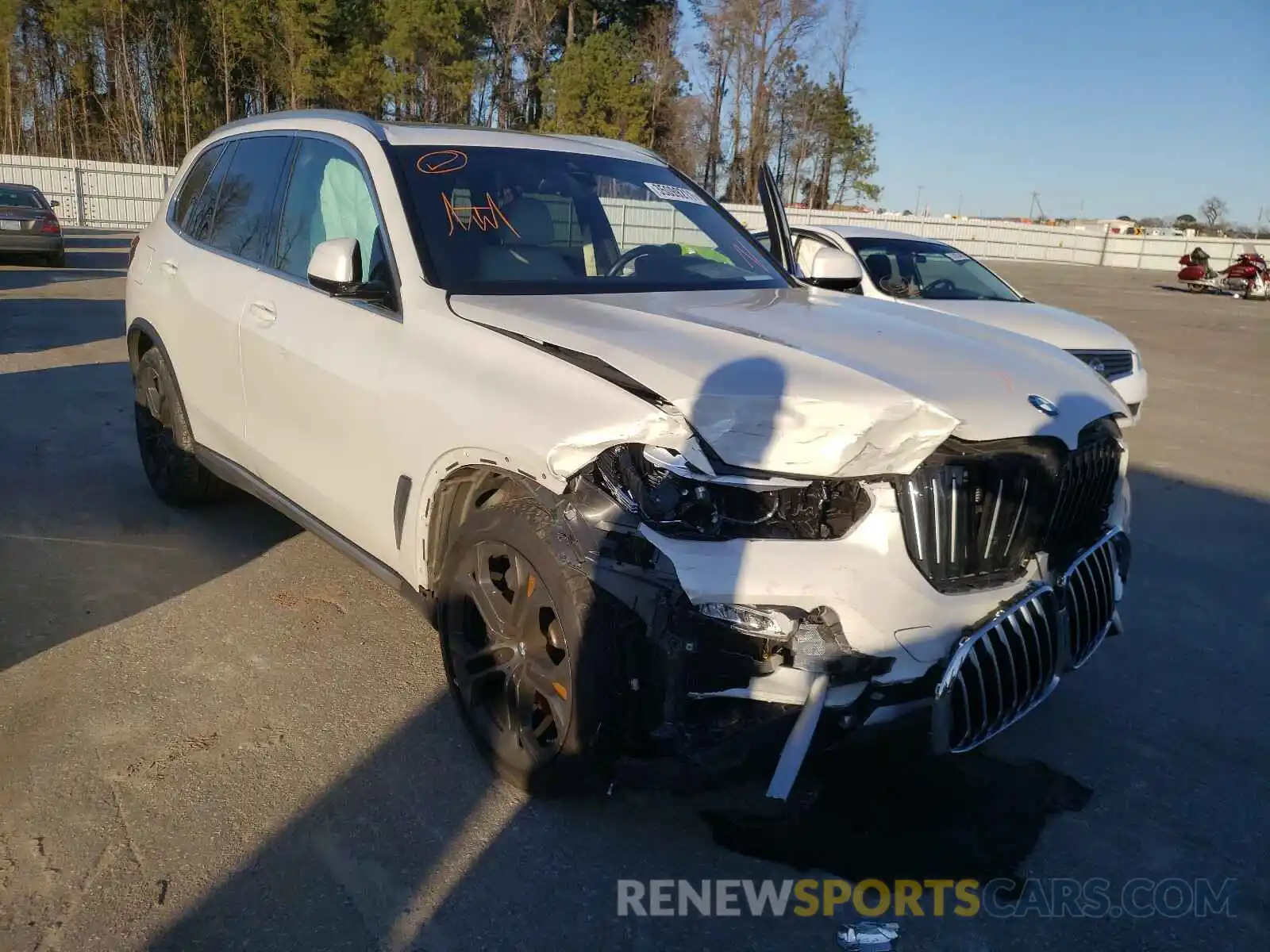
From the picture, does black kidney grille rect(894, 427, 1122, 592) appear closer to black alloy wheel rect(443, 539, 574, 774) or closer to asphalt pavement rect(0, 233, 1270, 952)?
asphalt pavement rect(0, 233, 1270, 952)

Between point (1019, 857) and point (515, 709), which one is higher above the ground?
point (515, 709)

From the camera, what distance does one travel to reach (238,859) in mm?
2730

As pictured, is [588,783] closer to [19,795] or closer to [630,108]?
[19,795]

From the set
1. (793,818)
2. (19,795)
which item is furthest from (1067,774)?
(19,795)

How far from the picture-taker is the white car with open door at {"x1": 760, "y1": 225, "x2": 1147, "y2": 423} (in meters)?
8.06

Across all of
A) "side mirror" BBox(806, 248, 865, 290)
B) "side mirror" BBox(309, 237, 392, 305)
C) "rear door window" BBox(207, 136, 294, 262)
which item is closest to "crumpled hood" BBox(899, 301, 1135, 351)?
"side mirror" BBox(806, 248, 865, 290)

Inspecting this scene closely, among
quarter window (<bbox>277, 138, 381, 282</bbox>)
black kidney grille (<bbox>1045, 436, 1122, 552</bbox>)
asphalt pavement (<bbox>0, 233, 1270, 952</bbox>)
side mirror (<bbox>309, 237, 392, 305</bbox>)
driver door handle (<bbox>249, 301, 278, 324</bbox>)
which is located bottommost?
asphalt pavement (<bbox>0, 233, 1270, 952</bbox>)

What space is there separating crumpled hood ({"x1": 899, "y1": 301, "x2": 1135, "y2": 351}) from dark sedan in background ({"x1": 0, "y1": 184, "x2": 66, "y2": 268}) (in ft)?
53.9

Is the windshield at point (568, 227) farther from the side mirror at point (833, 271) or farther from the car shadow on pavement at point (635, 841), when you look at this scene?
Answer: the car shadow on pavement at point (635, 841)

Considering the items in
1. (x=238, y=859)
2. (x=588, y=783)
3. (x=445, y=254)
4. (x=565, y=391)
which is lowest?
(x=238, y=859)

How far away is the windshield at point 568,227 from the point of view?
11.6 ft

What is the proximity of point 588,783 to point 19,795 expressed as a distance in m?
1.68

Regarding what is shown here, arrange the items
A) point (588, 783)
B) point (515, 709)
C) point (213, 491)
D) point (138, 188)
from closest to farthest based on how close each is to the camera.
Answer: point (588, 783) < point (515, 709) < point (213, 491) < point (138, 188)

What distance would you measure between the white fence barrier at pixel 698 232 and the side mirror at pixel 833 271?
0.53m
